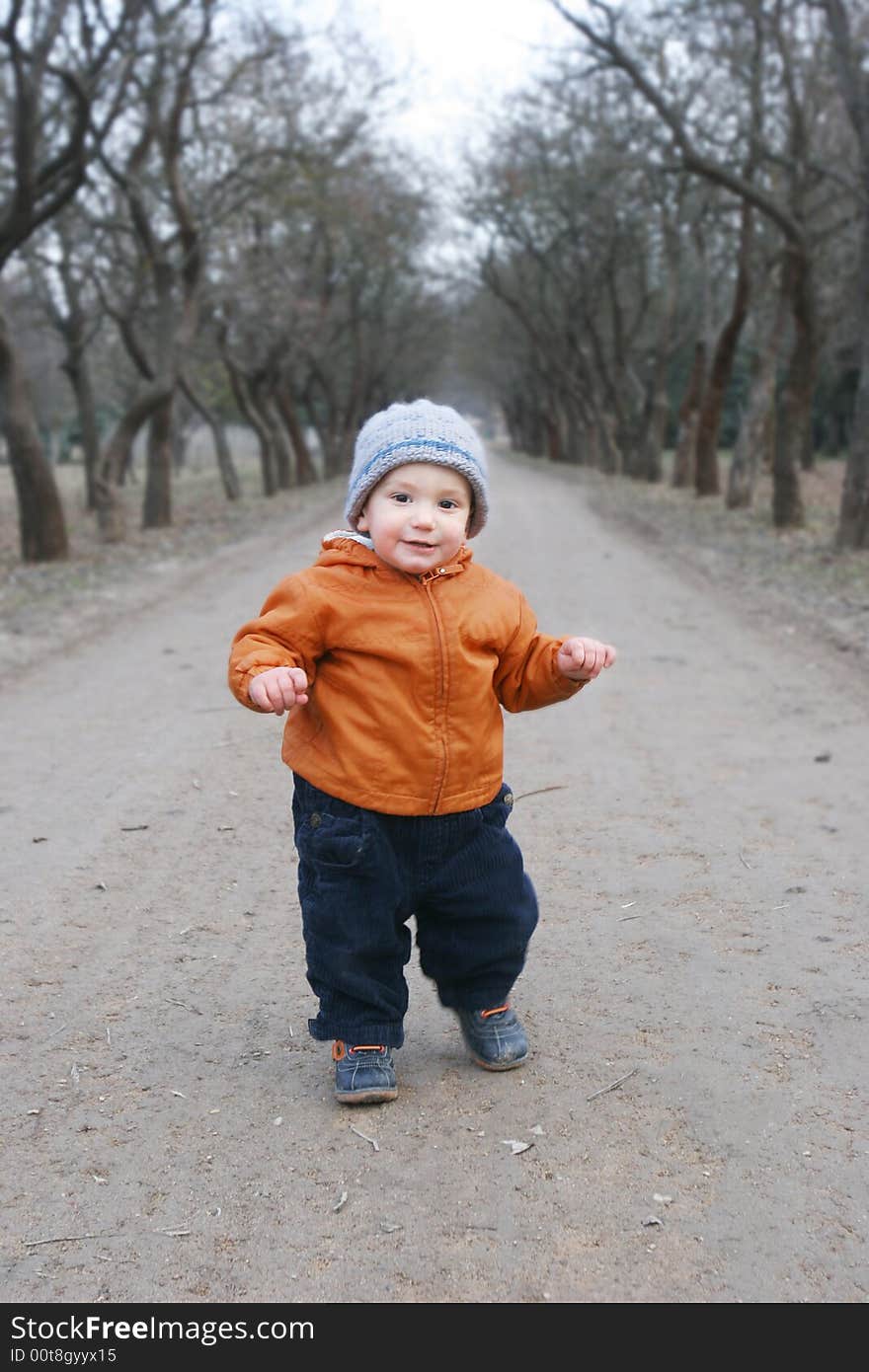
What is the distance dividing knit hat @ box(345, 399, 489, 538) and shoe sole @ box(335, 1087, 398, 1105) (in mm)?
1322

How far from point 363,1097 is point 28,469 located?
40.8 feet

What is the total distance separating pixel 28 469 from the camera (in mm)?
14227

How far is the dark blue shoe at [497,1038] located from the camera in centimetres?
320

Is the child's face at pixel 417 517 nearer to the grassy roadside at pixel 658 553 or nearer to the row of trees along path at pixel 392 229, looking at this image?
the grassy roadside at pixel 658 553

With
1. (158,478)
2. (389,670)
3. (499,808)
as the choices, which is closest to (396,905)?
(499,808)

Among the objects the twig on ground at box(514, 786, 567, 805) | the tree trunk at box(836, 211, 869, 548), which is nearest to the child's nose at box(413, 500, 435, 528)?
the twig on ground at box(514, 786, 567, 805)

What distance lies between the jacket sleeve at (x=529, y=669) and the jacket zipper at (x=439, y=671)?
197 mm

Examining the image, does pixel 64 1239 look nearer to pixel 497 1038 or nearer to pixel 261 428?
pixel 497 1038

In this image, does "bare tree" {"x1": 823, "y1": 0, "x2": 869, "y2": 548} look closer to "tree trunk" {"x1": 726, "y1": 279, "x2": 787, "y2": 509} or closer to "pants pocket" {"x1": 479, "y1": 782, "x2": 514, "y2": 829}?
"tree trunk" {"x1": 726, "y1": 279, "x2": 787, "y2": 509}

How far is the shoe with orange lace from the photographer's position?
A: 9.94 ft

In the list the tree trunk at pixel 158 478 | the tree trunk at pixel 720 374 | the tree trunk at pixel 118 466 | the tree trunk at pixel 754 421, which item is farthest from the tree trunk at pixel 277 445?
the tree trunk at pixel 754 421

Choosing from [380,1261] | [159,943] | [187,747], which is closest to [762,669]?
[187,747]

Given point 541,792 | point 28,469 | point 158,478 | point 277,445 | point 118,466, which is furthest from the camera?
point 277,445
